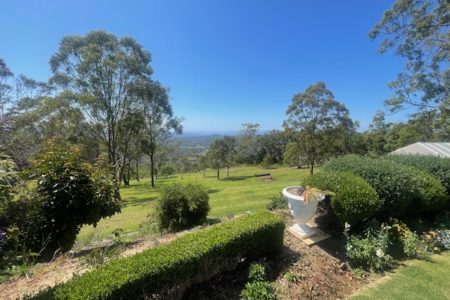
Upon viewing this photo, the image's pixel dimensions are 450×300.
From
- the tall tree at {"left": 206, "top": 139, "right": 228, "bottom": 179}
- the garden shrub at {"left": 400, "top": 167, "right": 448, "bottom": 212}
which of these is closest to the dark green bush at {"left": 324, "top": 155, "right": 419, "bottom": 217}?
the garden shrub at {"left": 400, "top": 167, "right": 448, "bottom": 212}

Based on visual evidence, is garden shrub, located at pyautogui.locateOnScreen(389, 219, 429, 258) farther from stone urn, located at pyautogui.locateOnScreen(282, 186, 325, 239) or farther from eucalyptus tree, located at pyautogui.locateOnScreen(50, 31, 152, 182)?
eucalyptus tree, located at pyautogui.locateOnScreen(50, 31, 152, 182)

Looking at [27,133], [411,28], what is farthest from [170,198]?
[27,133]

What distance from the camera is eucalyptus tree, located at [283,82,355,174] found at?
2138 cm

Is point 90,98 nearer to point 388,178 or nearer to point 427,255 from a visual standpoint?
point 388,178

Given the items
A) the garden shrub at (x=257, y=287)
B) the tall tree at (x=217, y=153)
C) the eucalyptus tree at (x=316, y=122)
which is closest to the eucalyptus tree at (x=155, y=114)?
the tall tree at (x=217, y=153)

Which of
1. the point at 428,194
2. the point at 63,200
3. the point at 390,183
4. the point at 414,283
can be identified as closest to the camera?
the point at 414,283

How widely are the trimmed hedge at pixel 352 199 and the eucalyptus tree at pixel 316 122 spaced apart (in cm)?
1725

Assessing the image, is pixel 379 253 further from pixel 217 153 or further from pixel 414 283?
pixel 217 153

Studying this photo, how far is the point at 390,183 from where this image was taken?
520cm

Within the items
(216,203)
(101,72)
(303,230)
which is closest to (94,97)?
(101,72)

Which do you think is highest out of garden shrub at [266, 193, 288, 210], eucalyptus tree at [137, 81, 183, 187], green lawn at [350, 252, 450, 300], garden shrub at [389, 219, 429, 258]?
eucalyptus tree at [137, 81, 183, 187]

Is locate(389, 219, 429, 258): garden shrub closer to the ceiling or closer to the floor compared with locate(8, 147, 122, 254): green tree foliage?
closer to the floor

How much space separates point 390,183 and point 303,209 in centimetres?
220

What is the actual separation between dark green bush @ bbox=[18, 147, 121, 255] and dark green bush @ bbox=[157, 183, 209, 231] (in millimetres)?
1297
